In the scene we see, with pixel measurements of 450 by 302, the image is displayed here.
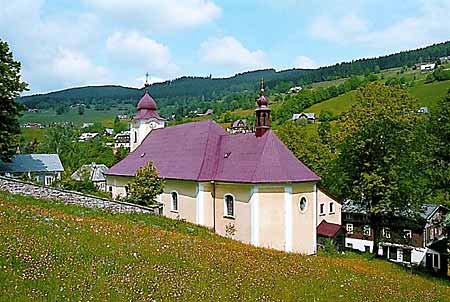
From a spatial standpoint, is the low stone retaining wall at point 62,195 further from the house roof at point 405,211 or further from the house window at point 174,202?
the house roof at point 405,211

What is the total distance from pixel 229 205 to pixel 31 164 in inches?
1795

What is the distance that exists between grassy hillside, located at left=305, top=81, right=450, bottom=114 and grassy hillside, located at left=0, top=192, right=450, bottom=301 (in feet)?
264

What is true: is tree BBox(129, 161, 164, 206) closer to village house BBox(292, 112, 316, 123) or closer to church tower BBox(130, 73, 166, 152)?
church tower BBox(130, 73, 166, 152)

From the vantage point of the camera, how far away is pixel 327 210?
4044cm

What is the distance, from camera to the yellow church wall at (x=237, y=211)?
27.9 meters

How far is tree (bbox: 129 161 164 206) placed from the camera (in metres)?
27.8

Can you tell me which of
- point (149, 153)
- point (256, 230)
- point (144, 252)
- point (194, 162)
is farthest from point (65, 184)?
point (144, 252)

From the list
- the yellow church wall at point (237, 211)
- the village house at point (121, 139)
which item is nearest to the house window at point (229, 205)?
the yellow church wall at point (237, 211)

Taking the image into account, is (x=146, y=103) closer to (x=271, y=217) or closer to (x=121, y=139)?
(x=271, y=217)

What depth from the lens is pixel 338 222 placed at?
4212cm

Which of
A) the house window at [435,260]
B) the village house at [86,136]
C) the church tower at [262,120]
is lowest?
the house window at [435,260]

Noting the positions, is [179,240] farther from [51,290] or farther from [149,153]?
[149,153]

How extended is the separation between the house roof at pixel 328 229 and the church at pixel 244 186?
8.16 metres

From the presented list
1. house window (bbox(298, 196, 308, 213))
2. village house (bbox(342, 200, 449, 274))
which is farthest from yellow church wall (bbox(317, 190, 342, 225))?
house window (bbox(298, 196, 308, 213))
